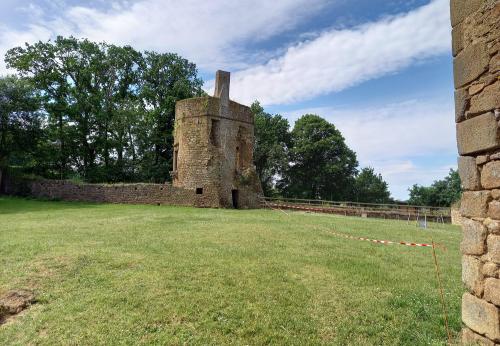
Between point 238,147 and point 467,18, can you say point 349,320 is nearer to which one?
point 467,18

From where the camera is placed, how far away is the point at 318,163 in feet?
143

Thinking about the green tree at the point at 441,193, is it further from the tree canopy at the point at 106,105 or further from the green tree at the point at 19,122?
the green tree at the point at 19,122

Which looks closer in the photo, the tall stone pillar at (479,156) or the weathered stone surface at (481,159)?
the tall stone pillar at (479,156)

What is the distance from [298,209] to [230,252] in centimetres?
1665

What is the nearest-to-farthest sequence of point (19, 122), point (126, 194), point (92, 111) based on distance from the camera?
point (126, 194) < point (19, 122) < point (92, 111)

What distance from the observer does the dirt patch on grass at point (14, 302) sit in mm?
4816

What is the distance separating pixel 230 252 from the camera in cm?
777

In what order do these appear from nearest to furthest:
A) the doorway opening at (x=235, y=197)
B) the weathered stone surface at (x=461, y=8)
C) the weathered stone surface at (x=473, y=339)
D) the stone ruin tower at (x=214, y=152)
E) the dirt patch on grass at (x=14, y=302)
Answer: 1. the weathered stone surface at (x=473, y=339)
2. the weathered stone surface at (x=461, y=8)
3. the dirt patch on grass at (x=14, y=302)
4. the stone ruin tower at (x=214, y=152)
5. the doorway opening at (x=235, y=197)

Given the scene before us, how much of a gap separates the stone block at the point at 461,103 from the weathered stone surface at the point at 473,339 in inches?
88.3

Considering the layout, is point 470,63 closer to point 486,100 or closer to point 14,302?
point 486,100

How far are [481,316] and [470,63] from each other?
101 inches

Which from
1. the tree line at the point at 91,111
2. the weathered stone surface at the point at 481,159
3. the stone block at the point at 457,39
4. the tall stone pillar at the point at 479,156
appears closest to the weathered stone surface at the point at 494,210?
the tall stone pillar at the point at 479,156

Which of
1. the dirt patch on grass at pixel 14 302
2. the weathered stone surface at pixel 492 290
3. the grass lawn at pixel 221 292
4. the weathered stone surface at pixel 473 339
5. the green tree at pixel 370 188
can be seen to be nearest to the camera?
the weathered stone surface at pixel 492 290

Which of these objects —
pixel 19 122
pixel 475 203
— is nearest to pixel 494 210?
pixel 475 203
